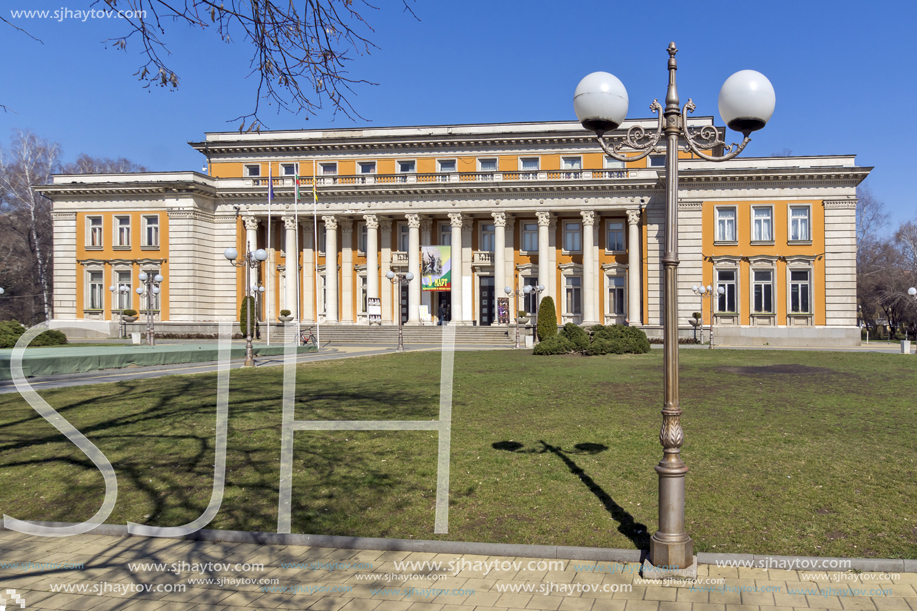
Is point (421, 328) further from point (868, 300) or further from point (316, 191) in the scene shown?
point (868, 300)

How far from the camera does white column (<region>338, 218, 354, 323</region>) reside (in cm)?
4757

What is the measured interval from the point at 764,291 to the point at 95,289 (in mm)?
48618

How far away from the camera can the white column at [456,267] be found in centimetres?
4459

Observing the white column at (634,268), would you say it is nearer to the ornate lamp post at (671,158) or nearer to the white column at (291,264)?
the white column at (291,264)

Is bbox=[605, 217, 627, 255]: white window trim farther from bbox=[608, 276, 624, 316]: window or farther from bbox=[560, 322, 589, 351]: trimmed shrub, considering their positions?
bbox=[560, 322, 589, 351]: trimmed shrub

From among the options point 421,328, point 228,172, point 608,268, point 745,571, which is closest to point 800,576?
point 745,571

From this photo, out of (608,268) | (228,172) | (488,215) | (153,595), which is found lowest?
(153,595)

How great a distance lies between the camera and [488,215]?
150ft

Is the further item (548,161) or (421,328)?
(548,161)

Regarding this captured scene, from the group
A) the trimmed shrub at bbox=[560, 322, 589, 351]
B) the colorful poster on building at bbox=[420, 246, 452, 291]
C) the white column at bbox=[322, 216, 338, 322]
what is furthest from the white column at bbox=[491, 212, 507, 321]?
the trimmed shrub at bbox=[560, 322, 589, 351]

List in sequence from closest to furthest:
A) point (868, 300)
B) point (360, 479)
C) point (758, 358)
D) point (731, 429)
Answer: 1. point (360, 479)
2. point (731, 429)
3. point (758, 358)
4. point (868, 300)

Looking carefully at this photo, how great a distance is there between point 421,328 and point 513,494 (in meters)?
35.3

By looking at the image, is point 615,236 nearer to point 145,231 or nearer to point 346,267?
point 346,267

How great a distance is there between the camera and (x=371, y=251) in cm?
4588
